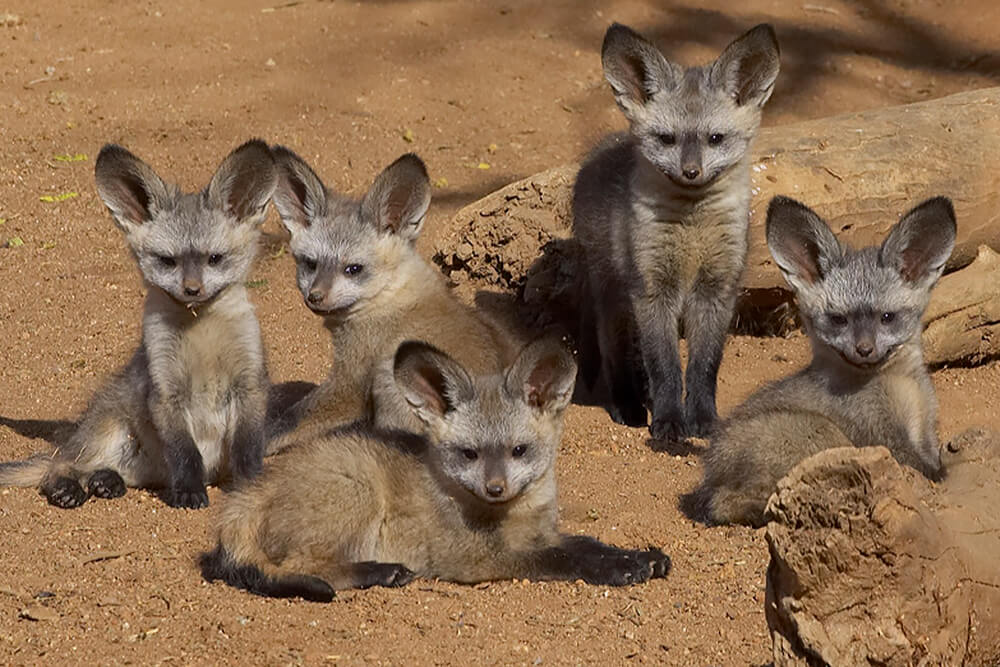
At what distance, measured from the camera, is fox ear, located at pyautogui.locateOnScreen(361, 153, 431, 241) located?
650 cm

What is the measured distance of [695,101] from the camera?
23.4 feet

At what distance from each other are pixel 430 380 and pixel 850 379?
65.1 inches

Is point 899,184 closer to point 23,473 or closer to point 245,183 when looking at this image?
point 245,183

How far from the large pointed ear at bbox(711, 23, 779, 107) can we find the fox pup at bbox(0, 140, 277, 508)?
94.6 inches

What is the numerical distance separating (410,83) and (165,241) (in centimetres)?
513

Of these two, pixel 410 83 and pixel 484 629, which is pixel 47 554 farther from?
pixel 410 83

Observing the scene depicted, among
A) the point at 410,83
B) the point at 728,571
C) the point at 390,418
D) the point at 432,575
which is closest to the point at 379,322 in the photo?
the point at 390,418

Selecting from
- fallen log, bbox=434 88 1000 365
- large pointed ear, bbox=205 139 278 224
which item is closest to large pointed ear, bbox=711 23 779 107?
fallen log, bbox=434 88 1000 365

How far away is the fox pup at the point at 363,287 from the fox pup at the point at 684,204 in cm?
111

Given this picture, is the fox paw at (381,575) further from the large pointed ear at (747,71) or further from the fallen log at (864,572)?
the large pointed ear at (747,71)

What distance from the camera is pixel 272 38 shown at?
1162cm

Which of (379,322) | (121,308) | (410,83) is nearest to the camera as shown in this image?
(379,322)

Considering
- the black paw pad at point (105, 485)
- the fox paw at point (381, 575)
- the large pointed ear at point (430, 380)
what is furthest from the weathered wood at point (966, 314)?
the black paw pad at point (105, 485)

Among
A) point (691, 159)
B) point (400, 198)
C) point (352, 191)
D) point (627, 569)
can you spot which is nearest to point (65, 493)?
point (400, 198)
